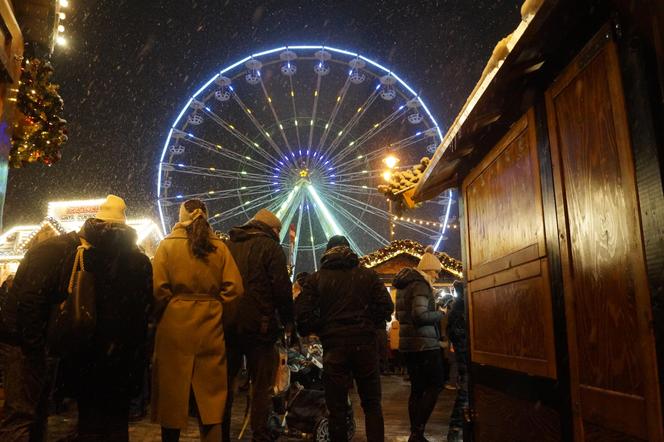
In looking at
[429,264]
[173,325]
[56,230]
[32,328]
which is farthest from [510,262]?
[56,230]

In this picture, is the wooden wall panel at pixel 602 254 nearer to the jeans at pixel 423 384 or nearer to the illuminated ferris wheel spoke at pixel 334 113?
the jeans at pixel 423 384

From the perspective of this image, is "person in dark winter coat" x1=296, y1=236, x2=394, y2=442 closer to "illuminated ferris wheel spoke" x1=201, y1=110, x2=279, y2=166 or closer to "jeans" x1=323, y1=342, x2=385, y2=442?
"jeans" x1=323, y1=342, x2=385, y2=442

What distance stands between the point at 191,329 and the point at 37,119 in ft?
7.48

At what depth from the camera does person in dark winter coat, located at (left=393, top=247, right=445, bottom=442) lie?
4484mm

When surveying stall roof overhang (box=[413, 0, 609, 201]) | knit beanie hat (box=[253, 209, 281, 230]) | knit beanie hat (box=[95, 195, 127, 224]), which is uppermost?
stall roof overhang (box=[413, 0, 609, 201])

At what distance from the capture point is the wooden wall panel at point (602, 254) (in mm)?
1588

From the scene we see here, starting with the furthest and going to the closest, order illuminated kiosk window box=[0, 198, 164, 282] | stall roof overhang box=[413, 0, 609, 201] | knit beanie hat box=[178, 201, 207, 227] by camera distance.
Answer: illuminated kiosk window box=[0, 198, 164, 282] < knit beanie hat box=[178, 201, 207, 227] < stall roof overhang box=[413, 0, 609, 201]

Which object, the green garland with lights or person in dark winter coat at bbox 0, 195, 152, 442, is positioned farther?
the green garland with lights

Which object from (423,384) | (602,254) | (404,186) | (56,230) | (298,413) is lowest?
(298,413)

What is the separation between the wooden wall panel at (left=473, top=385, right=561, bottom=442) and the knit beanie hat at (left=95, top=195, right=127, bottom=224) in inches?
98.6

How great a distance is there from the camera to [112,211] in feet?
10.2

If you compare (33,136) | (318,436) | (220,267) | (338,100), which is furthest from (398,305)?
(338,100)

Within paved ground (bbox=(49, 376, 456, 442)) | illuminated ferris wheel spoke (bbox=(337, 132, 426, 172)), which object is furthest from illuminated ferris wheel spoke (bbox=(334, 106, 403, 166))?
paved ground (bbox=(49, 376, 456, 442))

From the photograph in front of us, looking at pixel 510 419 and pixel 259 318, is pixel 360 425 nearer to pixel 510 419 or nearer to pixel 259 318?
pixel 259 318
